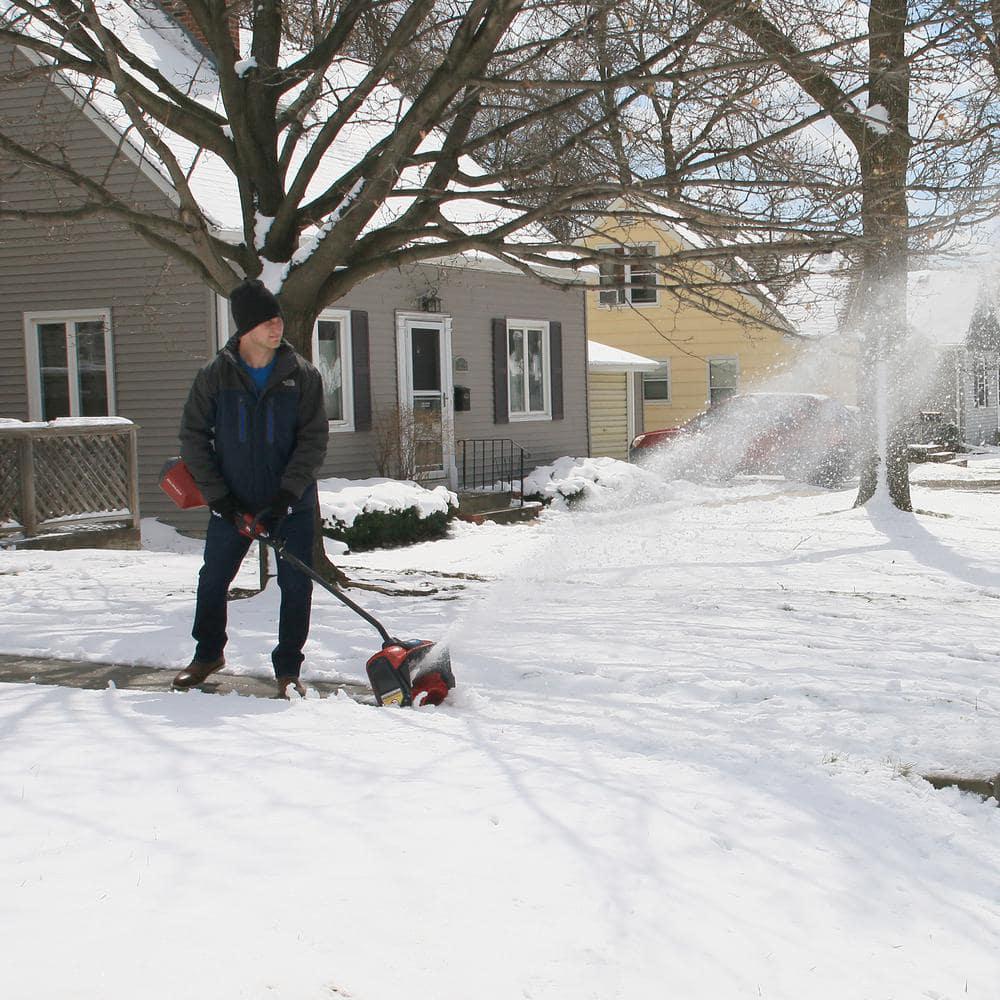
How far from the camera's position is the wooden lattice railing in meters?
11.6

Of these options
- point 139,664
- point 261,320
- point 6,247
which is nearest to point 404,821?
point 261,320

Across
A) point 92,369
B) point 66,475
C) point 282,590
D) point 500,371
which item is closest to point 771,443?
point 500,371

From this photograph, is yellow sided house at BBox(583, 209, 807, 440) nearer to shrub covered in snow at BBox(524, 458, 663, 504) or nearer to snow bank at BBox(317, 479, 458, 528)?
shrub covered in snow at BBox(524, 458, 663, 504)

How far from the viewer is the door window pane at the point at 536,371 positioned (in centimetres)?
2003

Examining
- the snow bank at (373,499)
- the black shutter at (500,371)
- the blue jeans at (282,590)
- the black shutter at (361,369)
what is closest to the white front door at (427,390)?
the black shutter at (361,369)

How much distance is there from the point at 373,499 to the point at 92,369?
430 cm

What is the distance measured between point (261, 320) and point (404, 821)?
2517 mm

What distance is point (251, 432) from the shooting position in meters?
4.98

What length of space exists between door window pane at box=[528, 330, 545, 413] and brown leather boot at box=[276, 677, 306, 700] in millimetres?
15271

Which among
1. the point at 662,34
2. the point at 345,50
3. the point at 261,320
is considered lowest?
the point at 261,320

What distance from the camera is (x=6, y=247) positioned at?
14781 mm

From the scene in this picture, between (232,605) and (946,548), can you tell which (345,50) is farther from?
(946,548)

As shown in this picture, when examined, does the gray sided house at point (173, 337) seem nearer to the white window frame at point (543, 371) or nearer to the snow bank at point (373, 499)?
the white window frame at point (543, 371)

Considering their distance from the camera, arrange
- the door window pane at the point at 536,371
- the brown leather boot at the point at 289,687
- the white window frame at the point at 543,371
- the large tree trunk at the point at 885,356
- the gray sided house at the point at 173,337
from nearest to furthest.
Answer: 1. the brown leather boot at the point at 289,687
2. the large tree trunk at the point at 885,356
3. the gray sided house at the point at 173,337
4. the white window frame at the point at 543,371
5. the door window pane at the point at 536,371
